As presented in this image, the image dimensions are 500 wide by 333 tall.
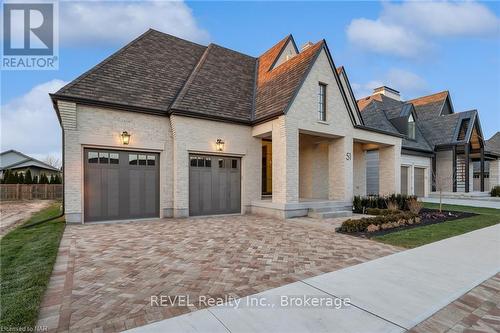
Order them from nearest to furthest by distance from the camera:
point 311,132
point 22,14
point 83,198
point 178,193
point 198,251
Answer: point 198,251 → point 22,14 → point 83,198 → point 178,193 → point 311,132

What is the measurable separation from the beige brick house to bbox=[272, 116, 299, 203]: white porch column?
5 centimetres

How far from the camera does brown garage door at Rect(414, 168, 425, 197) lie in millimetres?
20938

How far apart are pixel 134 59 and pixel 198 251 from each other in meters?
9.98

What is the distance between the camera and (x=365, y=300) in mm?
3512

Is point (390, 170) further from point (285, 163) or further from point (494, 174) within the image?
point (494, 174)

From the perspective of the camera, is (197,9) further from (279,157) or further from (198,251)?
(198,251)

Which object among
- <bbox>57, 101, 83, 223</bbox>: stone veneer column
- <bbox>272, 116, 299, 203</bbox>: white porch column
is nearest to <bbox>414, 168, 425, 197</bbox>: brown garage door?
<bbox>272, 116, 299, 203</bbox>: white porch column

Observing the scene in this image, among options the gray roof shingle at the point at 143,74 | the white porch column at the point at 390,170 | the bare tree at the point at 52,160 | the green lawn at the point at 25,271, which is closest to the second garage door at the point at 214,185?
the gray roof shingle at the point at 143,74

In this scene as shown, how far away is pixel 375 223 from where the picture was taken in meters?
8.54

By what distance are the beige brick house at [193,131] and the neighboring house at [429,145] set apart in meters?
6.77

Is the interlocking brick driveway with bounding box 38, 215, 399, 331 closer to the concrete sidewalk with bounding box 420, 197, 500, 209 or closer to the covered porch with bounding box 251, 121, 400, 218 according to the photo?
the covered porch with bounding box 251, 121, 400, 218

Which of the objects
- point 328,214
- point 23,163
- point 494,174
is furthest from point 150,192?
point 494,174

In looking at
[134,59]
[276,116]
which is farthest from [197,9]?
[276,116]

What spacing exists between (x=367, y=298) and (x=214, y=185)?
9.10m
